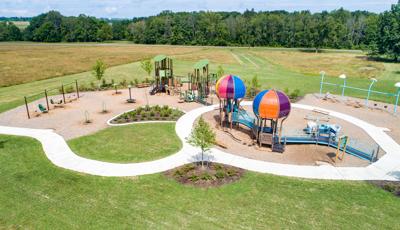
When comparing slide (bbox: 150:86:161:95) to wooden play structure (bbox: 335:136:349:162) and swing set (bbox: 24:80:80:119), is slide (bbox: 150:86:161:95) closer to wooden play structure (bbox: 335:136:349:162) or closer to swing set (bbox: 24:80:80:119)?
swing set (bbox: 24:80:80:119)

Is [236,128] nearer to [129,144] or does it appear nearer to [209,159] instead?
Answer: [209,159]

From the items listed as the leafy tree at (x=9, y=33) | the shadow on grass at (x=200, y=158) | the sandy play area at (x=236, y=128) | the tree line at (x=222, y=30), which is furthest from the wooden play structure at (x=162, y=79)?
the leafy tree at (x=9, y=33)

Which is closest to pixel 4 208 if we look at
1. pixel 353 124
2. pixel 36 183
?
pixel 36 183

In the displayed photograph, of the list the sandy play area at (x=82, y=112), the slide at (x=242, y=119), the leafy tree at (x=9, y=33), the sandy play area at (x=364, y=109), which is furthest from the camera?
the leafy tree at (x=9, y=33)

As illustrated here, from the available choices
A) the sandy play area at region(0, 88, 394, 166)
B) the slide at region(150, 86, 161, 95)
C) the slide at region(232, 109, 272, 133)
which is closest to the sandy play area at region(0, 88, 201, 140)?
the sandy play area at region(0, 88, 394, 166)

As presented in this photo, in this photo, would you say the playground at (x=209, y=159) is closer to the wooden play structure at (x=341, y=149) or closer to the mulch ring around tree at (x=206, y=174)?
the wooden play structure at (x=341, y=149)

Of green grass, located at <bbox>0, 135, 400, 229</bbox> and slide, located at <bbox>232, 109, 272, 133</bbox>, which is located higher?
slide, located at <bbox>232, 109, 272, 133</bbox>
